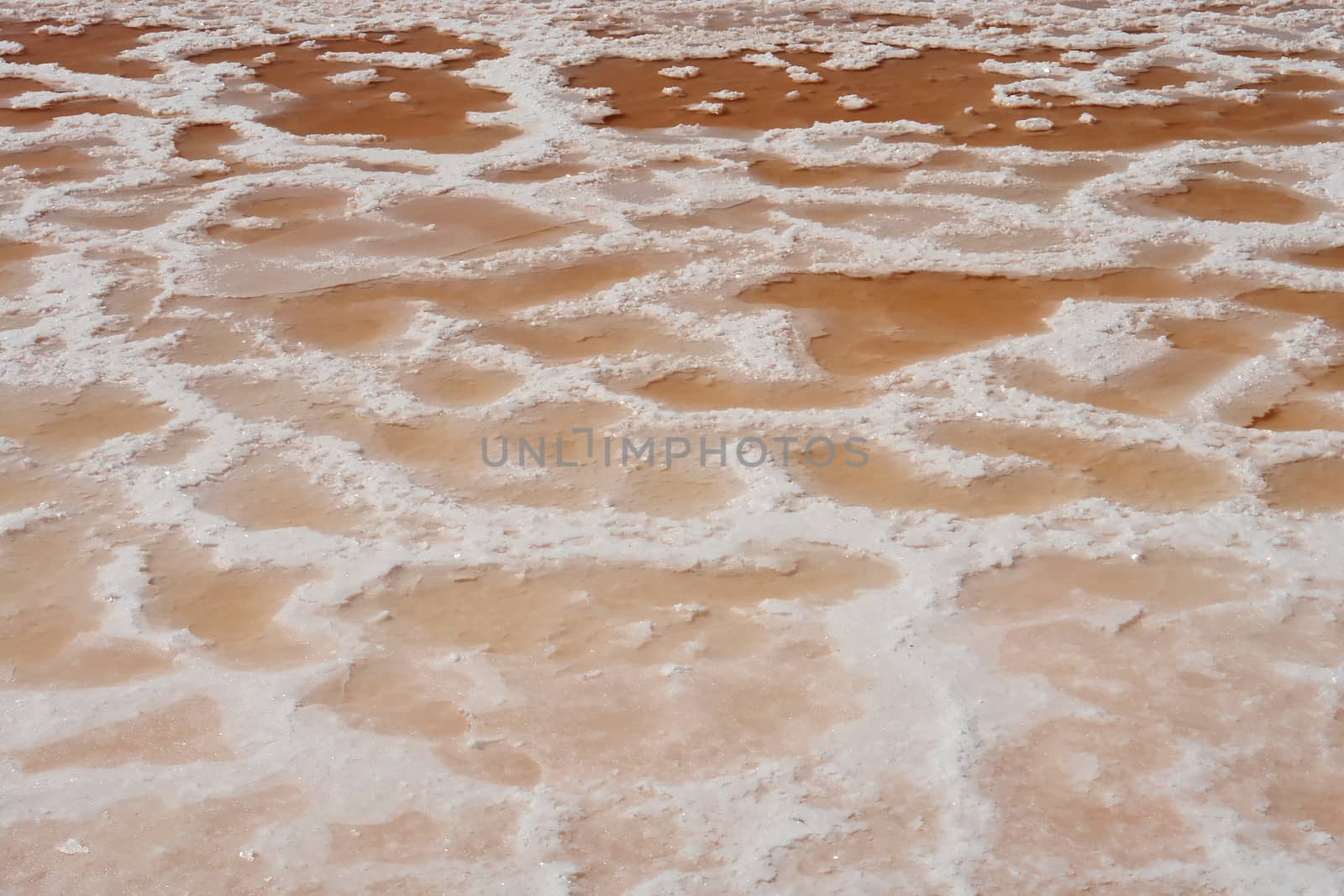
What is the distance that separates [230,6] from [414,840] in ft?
16.4

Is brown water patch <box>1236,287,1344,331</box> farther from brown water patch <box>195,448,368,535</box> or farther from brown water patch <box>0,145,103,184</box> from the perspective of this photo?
brown water patch <box>0,145,103,184</box>

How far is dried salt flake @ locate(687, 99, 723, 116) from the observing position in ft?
13.1

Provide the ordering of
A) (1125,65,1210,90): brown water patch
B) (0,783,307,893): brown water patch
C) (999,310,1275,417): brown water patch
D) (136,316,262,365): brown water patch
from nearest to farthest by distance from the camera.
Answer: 1. (0,783,307,893): brown water patch
2. (999,310,1275,417): brown water patch
3. (136,316,262,365): brown water patch
4. (1125,65,1210,90): brown water patch

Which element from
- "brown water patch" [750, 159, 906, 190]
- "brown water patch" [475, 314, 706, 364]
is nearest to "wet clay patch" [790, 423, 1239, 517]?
"brown water patch" [475, 314, 706, 364]

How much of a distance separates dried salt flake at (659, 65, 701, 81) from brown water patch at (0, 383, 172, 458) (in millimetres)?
2593

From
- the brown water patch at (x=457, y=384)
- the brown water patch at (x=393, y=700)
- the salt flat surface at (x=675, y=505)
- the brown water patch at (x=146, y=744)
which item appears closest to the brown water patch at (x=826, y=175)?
the salt flat surface at (x=675, y=505)

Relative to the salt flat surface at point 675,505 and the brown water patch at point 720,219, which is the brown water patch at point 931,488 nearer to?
the salt flat surface at point 675,505

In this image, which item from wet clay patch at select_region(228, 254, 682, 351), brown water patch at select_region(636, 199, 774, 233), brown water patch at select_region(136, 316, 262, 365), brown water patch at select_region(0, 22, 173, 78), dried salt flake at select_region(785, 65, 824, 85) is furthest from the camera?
brown water patch at select_region(0, 22, 173, 78)

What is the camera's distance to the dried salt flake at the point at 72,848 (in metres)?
1.32

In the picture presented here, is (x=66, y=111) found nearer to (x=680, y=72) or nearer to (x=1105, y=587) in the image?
(x=680, y=72)

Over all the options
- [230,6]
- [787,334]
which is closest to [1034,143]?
[787,334]

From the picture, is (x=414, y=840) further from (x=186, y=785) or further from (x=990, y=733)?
(x=990, y=733)

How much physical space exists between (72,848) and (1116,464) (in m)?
1.53

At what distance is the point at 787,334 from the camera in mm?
2516
